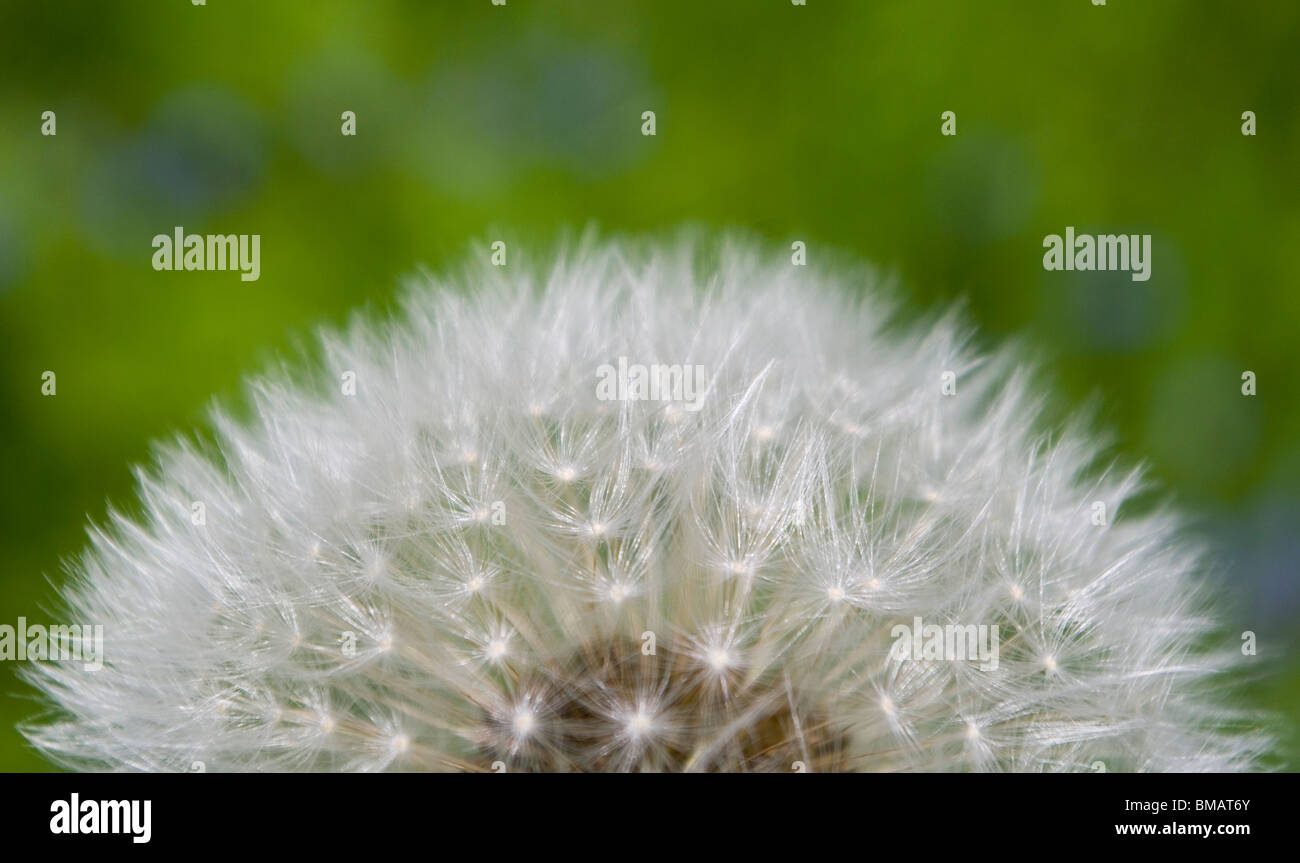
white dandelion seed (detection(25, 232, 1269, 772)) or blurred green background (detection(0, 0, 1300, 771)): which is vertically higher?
blurred green background (detection(0, 0, 1300, 771))

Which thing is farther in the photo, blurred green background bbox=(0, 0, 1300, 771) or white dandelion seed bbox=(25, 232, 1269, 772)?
blurred green background bbox=(0, 0, 1300, 771)

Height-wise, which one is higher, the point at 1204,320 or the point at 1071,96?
the point at 1071,96

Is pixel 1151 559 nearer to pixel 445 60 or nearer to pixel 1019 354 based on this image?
pixel 1019 354
